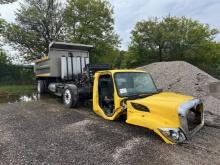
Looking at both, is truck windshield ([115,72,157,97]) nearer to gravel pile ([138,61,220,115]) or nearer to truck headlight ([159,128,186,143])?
truck headlight ([159,128,186,143])

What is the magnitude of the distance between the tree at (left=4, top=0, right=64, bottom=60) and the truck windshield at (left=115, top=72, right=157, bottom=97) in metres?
18.0

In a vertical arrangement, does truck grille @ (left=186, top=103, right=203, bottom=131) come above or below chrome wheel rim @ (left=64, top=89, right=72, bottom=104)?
below

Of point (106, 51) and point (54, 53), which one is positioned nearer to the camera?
point (54, 53)

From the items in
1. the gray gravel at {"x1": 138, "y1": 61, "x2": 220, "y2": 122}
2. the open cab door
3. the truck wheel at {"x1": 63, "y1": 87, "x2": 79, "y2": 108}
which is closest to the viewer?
the open cab door

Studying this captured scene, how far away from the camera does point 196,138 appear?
5.14 m

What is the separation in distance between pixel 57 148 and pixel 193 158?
2.54 metres

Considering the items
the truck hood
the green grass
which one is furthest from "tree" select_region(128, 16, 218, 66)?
the truck hood

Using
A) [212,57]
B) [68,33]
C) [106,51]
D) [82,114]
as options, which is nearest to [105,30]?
[106,51]

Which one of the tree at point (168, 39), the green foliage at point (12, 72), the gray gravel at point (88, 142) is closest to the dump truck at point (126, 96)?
the gray gravel at point (88, 142)

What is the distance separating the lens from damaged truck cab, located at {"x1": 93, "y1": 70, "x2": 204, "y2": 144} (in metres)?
4.61

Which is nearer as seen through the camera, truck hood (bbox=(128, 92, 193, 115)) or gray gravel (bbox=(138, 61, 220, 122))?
truck hood (bbox=(128, 92, 193, 115))

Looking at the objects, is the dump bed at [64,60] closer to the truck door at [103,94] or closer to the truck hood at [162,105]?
the truck door at [103,94]


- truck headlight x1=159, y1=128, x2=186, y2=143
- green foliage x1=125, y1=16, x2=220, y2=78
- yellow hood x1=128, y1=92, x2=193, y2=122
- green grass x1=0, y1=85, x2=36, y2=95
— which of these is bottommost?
truck headlight x1=159, y1=128, x2=186, y2=143

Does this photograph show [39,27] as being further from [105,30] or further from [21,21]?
[105,30]
